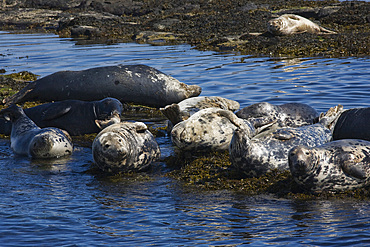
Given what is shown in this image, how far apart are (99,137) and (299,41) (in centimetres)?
1219

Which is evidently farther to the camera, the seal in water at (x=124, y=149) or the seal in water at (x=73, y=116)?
the seal in water at (x=73, y=116)

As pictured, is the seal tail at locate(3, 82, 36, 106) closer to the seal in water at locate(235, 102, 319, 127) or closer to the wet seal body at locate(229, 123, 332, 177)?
the seal in water at locate(235, 102, 319, 127)

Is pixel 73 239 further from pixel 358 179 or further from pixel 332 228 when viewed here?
pixel 358 179

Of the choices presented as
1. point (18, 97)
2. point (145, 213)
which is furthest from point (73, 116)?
point (145, 213)

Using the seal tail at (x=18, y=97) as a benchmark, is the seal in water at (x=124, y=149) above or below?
below

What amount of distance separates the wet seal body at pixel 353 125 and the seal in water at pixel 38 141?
3961 millimetres

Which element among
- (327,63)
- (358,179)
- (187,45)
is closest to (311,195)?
(358,179)

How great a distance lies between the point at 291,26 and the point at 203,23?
6.01 meters

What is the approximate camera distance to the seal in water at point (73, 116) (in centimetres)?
873

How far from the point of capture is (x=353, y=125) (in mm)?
7250

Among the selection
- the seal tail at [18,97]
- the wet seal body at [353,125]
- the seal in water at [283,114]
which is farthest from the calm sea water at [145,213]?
the seal tail at [18,97]

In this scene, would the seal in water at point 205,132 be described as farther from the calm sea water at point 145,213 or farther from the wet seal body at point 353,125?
the wet seal body at point 353,125

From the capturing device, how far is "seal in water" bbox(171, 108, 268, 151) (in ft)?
22.7

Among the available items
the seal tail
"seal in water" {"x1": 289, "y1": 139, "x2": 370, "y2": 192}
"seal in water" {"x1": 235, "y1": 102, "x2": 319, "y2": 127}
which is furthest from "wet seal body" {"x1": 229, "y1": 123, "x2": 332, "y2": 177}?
the seal tail
